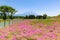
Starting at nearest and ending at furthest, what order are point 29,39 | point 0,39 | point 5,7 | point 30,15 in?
point 0,39, point 29,39, point 30,15, point 5,7

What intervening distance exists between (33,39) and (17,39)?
3.60 feet

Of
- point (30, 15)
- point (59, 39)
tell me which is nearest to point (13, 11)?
point (30, 15)

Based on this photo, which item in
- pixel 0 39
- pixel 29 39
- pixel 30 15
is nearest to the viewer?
pixel 0 39

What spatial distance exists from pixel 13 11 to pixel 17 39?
86.0 m

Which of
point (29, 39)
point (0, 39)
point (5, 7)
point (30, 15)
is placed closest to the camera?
point (0, 39)

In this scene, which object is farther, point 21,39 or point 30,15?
point 30,15

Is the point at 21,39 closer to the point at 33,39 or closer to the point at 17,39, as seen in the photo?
the point at 17,39

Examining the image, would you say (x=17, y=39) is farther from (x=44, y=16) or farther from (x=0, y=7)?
(x=0, y=7)

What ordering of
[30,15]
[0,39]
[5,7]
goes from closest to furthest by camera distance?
[0,39] < [30,15] < [5,7]

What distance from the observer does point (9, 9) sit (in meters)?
93.7

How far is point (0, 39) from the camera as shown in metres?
9.03

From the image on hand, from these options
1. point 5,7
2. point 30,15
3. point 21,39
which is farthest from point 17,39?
point 5,7

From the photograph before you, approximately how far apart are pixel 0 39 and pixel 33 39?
6.94 ft

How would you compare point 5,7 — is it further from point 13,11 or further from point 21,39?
point 21,39
